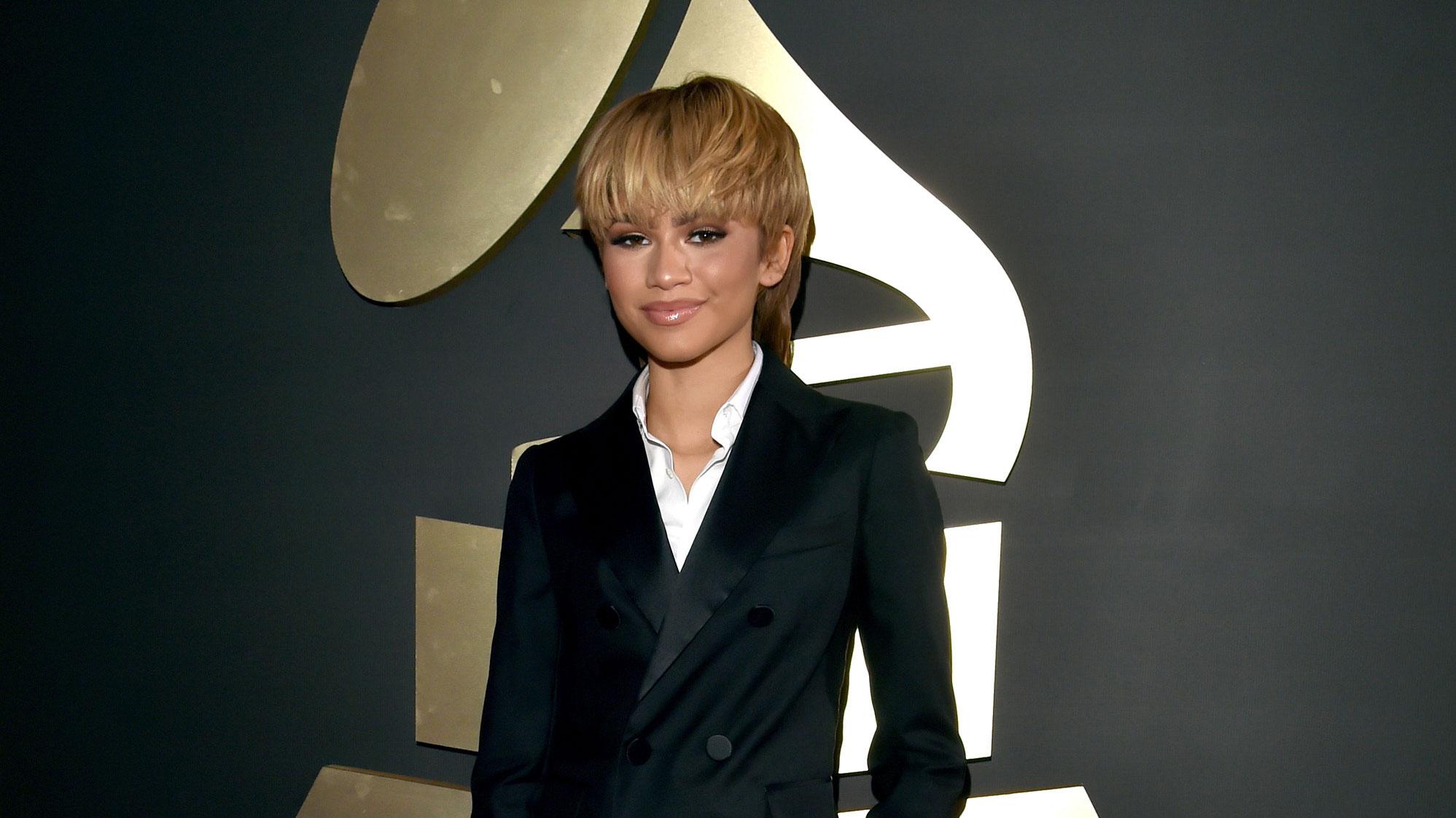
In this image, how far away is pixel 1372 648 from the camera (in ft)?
3.61

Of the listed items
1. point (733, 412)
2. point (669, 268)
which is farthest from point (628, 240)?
point (733, 412)

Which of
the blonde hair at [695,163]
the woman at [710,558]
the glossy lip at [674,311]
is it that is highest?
the blonde hair at [695,163]

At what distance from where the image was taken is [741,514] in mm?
931

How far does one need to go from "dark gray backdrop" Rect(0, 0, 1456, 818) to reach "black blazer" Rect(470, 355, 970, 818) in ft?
0.78

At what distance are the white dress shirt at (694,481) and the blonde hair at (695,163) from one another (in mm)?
151

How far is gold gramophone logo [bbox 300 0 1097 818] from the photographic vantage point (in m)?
1.15

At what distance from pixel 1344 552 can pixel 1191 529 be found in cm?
15

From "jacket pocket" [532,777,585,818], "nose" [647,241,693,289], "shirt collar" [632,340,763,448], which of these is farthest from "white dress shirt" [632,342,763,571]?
"jacket pocket" [532,777,585,818]

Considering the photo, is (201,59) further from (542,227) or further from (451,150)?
(542,227)

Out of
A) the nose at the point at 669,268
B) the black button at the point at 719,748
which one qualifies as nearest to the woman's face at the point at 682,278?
the nose at the point at 669,268

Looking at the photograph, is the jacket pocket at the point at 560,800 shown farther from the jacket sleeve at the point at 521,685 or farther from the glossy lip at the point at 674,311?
the glossy lip at the point at 674,311

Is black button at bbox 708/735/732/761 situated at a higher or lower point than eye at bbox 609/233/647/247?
lower

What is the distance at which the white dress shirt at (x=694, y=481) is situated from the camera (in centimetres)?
97

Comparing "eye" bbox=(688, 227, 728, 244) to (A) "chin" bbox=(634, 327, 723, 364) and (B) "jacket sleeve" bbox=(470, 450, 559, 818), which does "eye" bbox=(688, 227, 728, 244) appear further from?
(B) "jacket sleeve" bbox=(470, 450, 559, 818)
